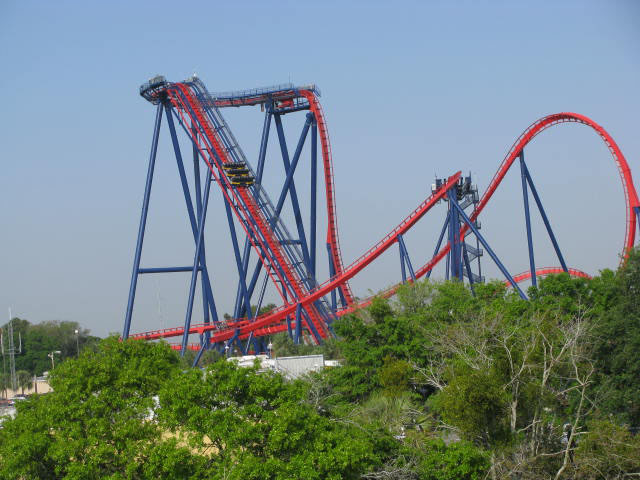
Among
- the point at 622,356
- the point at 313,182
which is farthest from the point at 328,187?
the point at 622,356

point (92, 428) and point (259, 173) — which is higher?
point (259, 173)

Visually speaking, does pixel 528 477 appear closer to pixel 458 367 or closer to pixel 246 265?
pixel 458 367

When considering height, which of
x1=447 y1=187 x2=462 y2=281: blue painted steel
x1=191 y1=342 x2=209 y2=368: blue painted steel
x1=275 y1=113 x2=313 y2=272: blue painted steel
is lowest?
x1=191 y1=342 x2=209 y2=368: blue painted steel

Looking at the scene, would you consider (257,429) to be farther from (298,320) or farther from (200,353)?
(200,353)

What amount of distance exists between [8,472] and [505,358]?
848 centimetres

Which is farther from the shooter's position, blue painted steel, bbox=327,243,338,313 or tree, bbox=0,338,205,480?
blue painted steel, bbox=327,243,338,313

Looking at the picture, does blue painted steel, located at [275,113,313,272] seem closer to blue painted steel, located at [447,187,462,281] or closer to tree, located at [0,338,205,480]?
blue painted steel, located at [447,187,462,281]

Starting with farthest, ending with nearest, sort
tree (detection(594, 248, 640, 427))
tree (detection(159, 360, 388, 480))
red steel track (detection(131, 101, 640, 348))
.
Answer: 1. red steel track (detection(131, 101, 640, 348))
2. tree (detection(594, 248, 640, 427))
3. tree (detection(159, 360, 388, 480))

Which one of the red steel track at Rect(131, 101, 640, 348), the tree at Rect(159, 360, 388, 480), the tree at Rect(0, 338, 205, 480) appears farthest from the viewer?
the red steel track at Rect(131, 101, 640, 348)

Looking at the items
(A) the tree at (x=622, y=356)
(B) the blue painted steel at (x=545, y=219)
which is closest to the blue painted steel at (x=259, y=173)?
(B) the blue painted steel at (x=545, y=219)

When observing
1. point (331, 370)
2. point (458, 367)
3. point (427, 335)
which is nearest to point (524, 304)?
point (427, 335)

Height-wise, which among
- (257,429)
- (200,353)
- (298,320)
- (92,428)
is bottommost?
(257,429)

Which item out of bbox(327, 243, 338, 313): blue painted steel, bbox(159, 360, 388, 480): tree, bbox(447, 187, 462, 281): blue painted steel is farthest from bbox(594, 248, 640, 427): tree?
bbox(327, 243, 338, 313): blue painted steel

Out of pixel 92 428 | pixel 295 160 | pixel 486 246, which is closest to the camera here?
pixel 92 428
